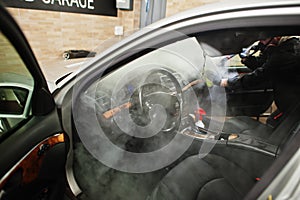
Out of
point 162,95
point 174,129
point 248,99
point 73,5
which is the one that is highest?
point 73,5

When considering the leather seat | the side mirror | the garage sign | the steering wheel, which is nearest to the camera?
the side mirror

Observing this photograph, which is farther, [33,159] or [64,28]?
[64,28]

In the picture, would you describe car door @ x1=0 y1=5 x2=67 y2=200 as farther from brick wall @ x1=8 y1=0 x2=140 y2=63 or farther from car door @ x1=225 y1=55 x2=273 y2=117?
brick wall @ x1=8 y1=0 x2=140 y2=63

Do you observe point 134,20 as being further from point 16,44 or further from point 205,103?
point 16,44

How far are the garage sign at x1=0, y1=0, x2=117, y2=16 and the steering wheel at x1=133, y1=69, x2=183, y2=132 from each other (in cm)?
230

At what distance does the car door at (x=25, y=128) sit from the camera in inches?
21.7

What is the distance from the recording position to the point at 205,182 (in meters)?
0.87

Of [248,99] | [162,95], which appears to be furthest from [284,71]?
[162,95]

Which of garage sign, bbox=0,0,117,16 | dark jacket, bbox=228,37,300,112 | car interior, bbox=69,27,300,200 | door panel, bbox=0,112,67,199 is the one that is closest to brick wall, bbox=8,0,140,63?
garage sign, bbox=0,0,117,16

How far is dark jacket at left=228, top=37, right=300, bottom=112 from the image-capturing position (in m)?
1.02

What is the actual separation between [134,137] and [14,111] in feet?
2.06

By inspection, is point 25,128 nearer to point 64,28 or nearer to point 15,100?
point 15,100

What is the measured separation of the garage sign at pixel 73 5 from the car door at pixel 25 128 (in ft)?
7.65

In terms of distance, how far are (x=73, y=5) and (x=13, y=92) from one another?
292 centimetres
